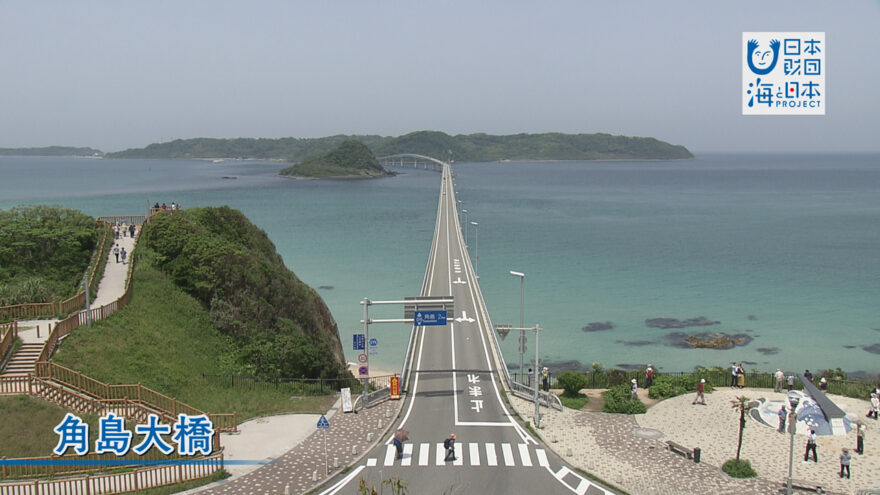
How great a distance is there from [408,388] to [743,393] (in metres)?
14.9

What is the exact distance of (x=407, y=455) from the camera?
2066 centimetres

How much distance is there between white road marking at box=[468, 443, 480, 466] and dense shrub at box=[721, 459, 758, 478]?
7.82m

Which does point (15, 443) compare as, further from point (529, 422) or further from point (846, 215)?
point (846, 215)

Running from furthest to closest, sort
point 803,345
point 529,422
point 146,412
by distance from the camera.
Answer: point 803,345
point 529,422
point 146,412

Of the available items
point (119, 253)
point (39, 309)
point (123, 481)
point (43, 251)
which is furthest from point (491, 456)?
point (43, 251)

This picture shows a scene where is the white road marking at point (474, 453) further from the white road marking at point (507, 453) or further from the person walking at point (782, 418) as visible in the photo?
the person walking at point (782, 418)

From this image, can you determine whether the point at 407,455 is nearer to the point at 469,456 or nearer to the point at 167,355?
the point at 469,456

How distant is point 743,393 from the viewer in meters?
27.6

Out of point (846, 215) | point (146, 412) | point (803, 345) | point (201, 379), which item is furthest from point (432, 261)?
point (846, 215)

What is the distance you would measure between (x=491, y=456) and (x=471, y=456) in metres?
0.67

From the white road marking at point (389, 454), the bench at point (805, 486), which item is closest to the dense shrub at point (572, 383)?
the white road marking at point (389, 454)

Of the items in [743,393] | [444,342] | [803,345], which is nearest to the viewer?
[743,393]

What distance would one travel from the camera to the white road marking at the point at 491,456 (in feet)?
65.7

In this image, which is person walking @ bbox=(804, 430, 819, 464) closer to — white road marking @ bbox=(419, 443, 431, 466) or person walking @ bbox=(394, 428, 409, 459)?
white road marking @ bbox=(419, 443, 431, 466)
